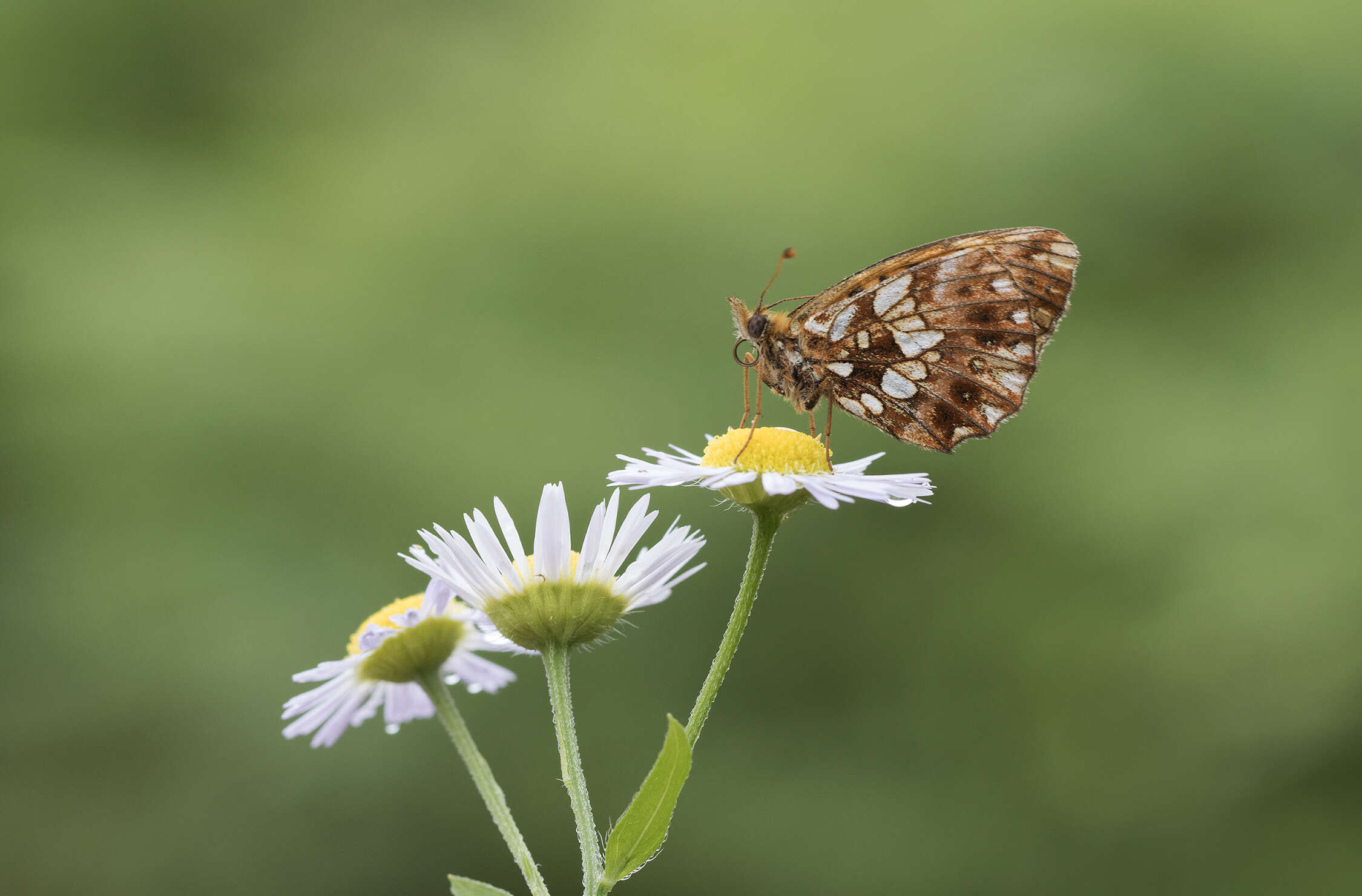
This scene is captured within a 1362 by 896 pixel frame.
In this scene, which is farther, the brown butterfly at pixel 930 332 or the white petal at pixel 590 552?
the brown butterfly at pixel 930 332

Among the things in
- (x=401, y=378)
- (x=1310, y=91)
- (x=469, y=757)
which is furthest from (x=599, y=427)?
(x=1310, y=91)

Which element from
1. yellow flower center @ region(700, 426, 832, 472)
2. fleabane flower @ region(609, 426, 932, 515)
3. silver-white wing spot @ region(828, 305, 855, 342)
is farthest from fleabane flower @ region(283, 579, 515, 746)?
silver-white wing spot @ region(828, 305, 855, 342)

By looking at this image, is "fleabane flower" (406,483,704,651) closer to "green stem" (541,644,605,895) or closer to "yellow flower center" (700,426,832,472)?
"green stem" (541,644,605,895)

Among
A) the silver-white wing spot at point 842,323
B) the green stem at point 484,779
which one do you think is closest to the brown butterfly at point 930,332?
the silver-white wing spot at point 842,323

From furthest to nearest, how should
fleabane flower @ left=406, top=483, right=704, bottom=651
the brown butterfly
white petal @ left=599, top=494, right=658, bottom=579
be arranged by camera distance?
1. the brown butterfly
2. white petal @ left=599, top=494, right=658, bottom=579
3. fleabane flower @ left=406, top=483, right=704, bottom=651

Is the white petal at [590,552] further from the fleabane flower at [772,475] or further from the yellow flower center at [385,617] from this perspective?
the yellow flower center at [385,617]

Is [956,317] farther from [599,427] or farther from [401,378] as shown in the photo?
[401,378]
